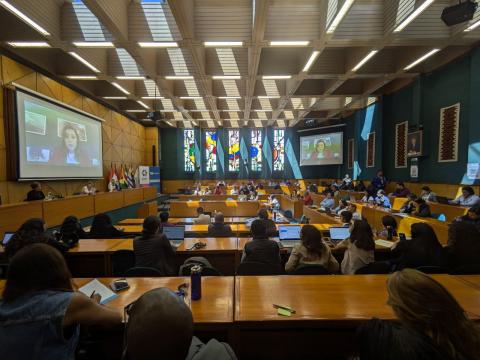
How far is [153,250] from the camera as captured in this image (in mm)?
2869

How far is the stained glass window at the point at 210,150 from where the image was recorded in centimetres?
1759

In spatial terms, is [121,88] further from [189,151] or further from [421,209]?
[421,209]

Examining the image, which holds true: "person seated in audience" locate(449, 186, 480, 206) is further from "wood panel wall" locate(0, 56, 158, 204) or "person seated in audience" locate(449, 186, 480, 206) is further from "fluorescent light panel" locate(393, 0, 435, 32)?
"wood panel wall" locate(0, 56, 158, 204)

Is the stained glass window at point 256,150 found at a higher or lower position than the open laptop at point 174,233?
higher

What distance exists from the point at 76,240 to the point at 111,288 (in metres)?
2.40

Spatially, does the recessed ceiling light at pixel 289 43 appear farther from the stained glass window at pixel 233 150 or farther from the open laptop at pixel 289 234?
the stained glass window at pixel 233 150

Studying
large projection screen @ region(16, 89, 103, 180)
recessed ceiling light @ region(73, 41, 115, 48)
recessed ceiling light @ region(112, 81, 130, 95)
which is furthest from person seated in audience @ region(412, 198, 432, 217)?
large projection screen @ region(16, 89, 103, 180)

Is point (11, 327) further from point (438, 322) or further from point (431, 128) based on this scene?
point (431, 128)

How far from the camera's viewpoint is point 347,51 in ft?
23.6

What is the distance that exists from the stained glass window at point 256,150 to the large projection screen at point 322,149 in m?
2.96

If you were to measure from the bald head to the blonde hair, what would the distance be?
93cm

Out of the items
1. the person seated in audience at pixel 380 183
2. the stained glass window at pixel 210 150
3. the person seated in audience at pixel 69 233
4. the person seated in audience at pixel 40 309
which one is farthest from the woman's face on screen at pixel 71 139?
the person seated in audience at pixel 380 183

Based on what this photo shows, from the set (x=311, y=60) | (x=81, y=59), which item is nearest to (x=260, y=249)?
(x=311, y=60)

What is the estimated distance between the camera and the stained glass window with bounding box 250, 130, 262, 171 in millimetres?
17719
